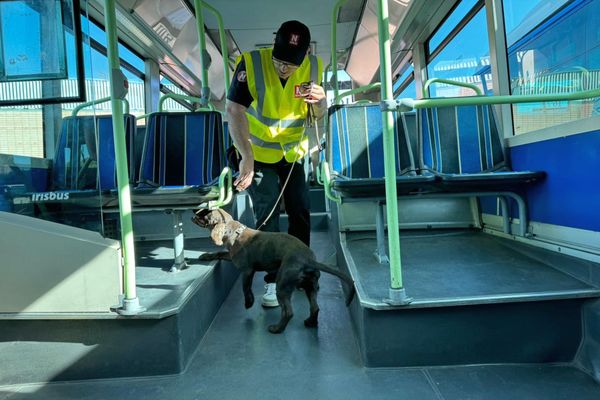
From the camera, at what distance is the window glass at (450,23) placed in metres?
3.78

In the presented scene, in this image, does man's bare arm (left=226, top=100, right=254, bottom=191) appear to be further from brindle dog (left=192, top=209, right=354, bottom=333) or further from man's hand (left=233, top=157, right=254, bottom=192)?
brindle dog (left=192, top=209, right=354, bottom=333)

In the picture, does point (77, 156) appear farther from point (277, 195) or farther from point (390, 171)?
point (390, 171)

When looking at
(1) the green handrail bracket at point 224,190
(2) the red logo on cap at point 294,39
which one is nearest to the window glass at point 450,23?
(2) the red logo on cap at point 294,39

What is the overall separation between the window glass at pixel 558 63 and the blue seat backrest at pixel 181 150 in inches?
84.5

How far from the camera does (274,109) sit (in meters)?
2.33

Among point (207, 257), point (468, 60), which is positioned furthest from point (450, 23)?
point (207, 257)

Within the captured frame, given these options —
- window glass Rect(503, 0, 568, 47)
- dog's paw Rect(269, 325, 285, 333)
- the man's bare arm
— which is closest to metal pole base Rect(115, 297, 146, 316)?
dog's paw Rect(269, 325, 285, 333)

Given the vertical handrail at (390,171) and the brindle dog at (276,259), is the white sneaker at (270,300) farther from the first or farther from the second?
the vertical handrail at (390,171)

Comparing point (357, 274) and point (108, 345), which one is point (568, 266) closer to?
point (357, 274)

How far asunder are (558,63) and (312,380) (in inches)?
90.3

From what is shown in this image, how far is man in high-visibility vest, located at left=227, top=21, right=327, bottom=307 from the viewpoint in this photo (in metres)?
2.22

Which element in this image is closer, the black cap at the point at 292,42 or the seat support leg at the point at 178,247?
the black cap at the point at 292,42

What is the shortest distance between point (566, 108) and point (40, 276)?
2.76 m

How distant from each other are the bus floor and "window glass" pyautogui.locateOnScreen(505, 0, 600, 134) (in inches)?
54.3
